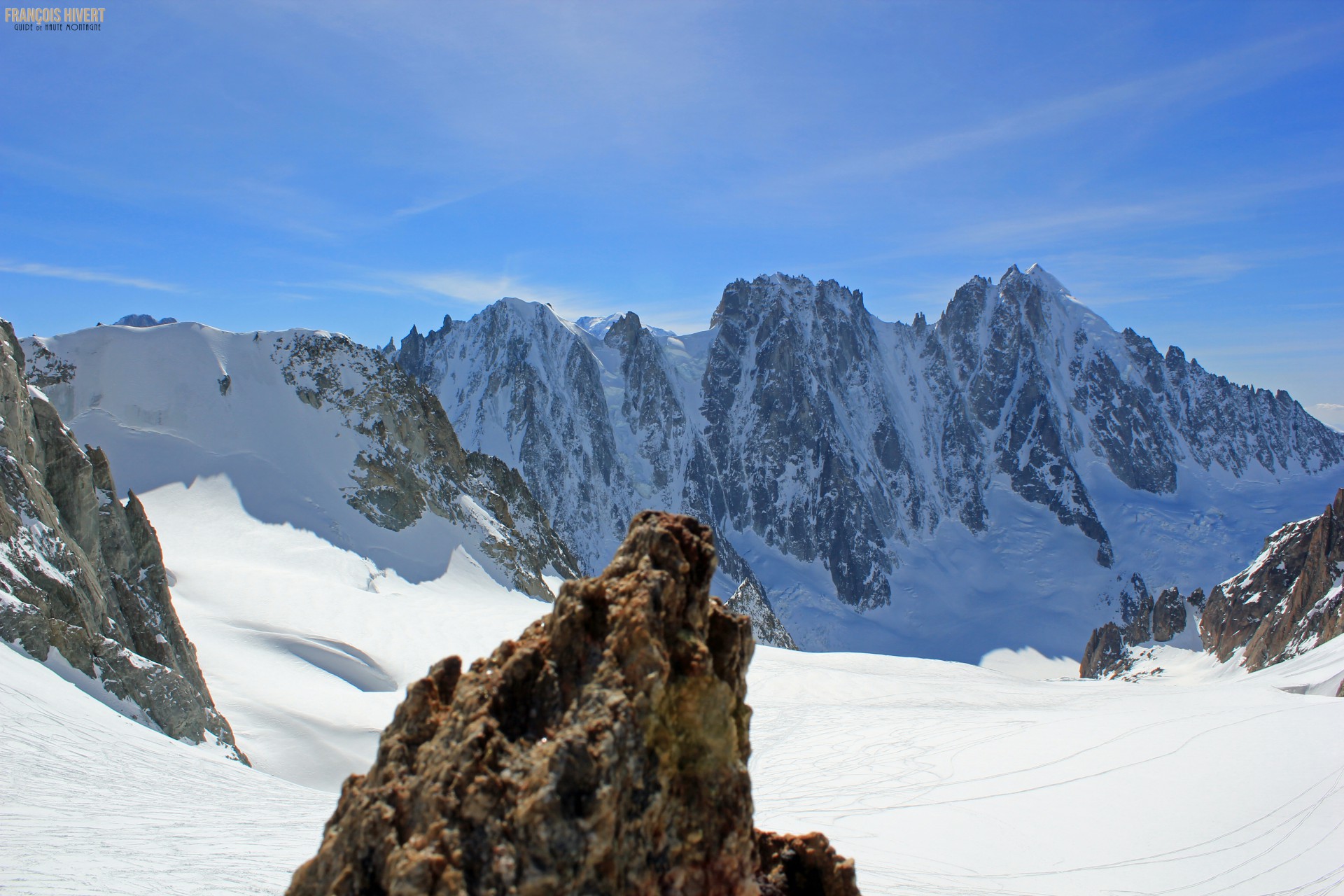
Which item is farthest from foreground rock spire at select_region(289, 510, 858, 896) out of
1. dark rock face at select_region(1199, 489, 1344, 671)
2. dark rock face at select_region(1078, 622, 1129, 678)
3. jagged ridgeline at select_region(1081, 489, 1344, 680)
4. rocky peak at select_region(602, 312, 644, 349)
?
rocky peak at select_region(602, 312, 644, 349)

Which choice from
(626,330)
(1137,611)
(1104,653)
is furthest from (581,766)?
(626,330)

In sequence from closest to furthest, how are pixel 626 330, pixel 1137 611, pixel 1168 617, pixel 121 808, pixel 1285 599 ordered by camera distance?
pixel 121 808
pixel 1285 599
pixel 1168 617
pixel 1137 611
pixel 626 330

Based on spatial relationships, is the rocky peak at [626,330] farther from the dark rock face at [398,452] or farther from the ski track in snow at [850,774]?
the ski track in snow at [850,774]

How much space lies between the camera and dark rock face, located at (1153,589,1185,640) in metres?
76.8

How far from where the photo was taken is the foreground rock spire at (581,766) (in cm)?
358

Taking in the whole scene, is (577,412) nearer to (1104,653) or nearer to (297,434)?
(297,434)

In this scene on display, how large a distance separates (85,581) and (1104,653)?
86.3 m

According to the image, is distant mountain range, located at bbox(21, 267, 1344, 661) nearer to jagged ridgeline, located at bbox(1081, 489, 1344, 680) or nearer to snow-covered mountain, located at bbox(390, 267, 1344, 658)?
snow-covered mountain, located at bbox(390, 267, 1344, 658)

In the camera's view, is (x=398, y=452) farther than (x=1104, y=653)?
No

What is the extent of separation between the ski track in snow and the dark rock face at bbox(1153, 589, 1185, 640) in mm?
60317

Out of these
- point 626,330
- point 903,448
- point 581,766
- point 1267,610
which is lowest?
point 581,766

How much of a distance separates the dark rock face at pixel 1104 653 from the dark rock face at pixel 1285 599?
9.04 m

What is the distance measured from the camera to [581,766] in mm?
3701

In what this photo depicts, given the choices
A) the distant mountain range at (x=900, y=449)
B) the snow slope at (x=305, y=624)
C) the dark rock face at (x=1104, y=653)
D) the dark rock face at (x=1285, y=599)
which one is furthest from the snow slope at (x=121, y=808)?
the dark rock face at (x=1104, y=653)
